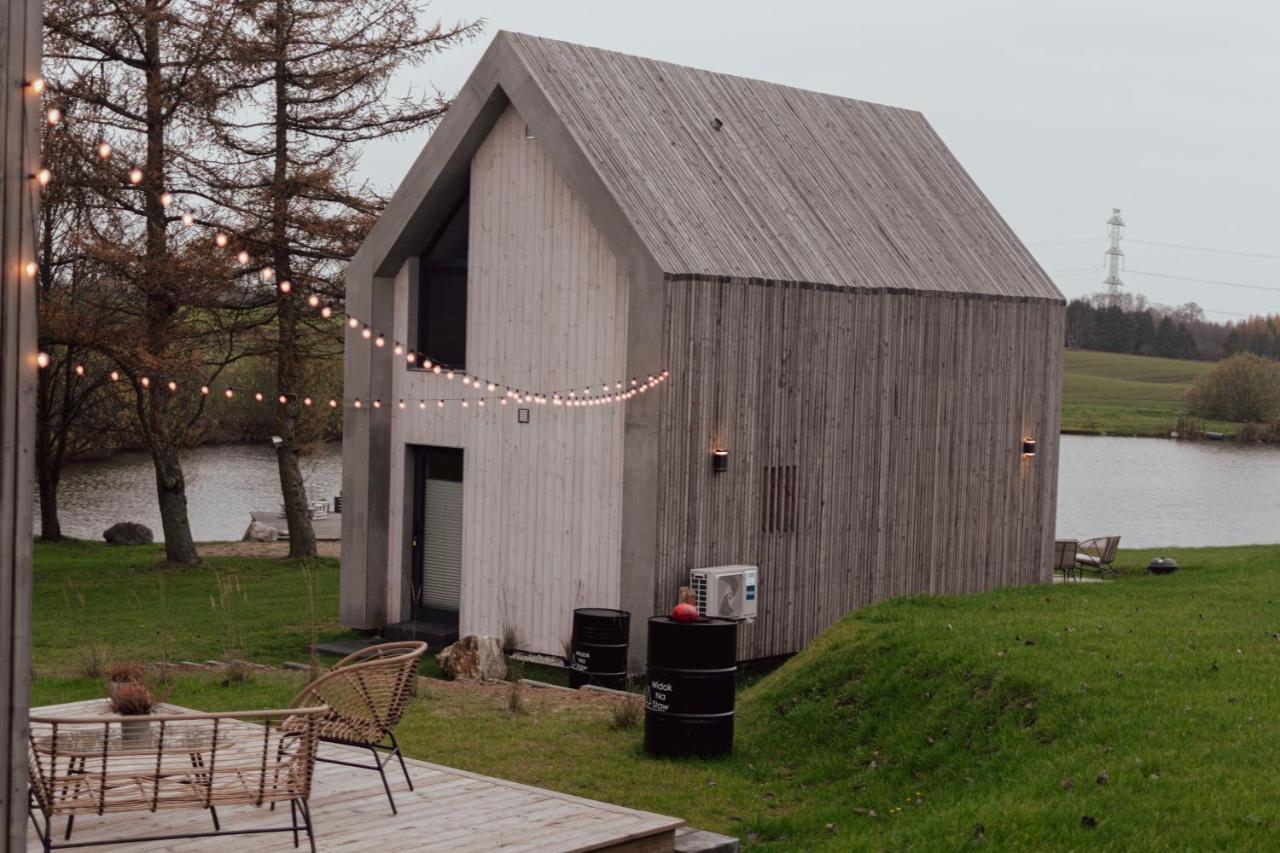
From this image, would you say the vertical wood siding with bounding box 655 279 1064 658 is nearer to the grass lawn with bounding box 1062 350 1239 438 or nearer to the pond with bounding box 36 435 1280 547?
the pond with bounding box 36 435 1280 547

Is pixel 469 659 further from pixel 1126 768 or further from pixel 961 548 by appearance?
pixel 1126 768

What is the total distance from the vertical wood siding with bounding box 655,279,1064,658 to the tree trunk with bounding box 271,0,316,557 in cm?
1050

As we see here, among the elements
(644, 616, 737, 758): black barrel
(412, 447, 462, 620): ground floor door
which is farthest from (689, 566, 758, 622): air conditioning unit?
(644, 616, 737, 758): black barrel

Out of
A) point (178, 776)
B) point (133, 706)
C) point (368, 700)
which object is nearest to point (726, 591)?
point (368, 700)

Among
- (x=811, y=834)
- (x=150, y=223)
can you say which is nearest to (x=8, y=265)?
(x=811, y=834)

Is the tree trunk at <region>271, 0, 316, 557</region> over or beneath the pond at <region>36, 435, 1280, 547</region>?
over

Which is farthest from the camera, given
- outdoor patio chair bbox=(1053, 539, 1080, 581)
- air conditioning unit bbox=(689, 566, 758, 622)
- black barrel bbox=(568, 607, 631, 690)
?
outdoor patio chair bbox=(1053, 539, 1080, 581)

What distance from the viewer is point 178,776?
703 cm

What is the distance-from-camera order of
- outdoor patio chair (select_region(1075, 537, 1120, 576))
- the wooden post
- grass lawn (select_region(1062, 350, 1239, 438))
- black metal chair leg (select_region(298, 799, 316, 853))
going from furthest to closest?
grass lawn (select_region(1062, 350, 1239, 438)) → outdoor patio chair (select_region(1075, 537, 1120, 576)) → black metal chair leg (select_region(298, 799, 316, 853)) → the wooden post

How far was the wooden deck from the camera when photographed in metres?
7.35

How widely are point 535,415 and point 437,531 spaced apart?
221 centimetres

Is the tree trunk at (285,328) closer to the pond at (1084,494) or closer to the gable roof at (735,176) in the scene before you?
the gable roof at (735,176)

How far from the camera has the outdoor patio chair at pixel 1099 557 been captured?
2303 cm

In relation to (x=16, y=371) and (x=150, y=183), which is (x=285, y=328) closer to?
(x=150, y=183)
